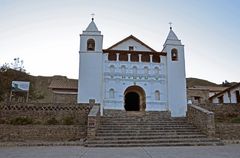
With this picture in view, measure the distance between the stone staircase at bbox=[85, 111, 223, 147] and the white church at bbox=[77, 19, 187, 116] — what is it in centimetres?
596

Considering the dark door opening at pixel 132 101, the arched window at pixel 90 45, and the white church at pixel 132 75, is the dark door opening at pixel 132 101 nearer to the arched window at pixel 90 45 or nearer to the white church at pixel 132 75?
the white church at pixel 132 75

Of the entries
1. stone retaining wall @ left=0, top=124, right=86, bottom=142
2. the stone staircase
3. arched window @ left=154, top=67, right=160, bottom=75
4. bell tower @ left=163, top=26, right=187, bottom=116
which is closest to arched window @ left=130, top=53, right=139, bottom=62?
arched window @ left=154, top=67, right=160, bottom=75

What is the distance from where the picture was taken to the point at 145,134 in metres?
11.9

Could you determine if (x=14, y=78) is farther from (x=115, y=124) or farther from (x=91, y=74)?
(x=115, y=124)

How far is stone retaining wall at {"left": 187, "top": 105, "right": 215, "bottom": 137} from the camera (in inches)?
466

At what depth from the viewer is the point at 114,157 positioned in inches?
264

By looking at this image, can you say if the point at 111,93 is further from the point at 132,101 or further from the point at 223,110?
the point at 223,110

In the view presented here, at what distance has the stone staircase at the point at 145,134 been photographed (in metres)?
10.6

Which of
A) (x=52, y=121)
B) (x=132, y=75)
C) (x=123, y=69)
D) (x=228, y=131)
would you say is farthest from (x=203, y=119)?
(x=123, y=69)

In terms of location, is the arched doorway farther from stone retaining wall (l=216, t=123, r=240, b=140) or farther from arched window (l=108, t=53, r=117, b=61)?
stone retaining wall (l=216, t=123, r=240, b=140)

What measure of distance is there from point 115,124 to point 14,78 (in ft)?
48.7

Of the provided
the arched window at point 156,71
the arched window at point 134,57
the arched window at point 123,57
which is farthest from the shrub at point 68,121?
the arched window at point 156,71

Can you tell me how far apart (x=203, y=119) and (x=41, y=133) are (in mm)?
8366

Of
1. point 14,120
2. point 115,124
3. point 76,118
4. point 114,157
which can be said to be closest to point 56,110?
point 76,118
